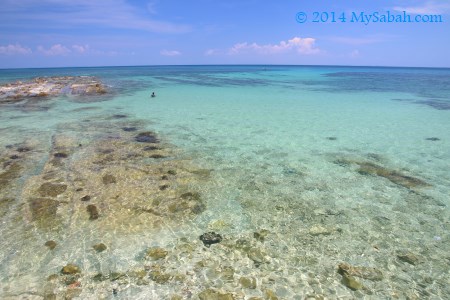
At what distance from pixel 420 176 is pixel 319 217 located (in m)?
5.82

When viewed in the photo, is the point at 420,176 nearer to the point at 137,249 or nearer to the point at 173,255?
the point at 173,255

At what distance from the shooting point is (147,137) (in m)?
17.1

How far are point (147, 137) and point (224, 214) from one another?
367 inches

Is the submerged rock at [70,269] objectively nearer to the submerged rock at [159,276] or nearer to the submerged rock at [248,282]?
the submerged rock at [159,276]

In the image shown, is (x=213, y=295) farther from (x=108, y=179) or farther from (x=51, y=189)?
(x=51, y=189)

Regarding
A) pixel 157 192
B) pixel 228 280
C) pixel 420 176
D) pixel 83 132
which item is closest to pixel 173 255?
pixel 228 280

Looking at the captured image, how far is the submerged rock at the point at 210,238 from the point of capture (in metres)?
7.92

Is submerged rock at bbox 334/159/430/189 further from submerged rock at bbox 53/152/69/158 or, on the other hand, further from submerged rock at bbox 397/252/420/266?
submerged rock at bbox 53/152/69/158

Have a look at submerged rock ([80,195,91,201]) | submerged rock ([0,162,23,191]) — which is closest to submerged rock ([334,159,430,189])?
submerged rock ([80,195,91,201])

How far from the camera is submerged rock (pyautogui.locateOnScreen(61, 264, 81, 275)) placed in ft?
22.3

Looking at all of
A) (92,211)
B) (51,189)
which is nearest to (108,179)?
(51,189)

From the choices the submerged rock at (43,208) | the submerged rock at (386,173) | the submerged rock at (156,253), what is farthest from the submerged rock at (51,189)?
the submerged rock at (386,173)

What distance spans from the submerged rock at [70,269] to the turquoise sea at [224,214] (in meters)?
0.02

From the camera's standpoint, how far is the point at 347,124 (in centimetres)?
2162
